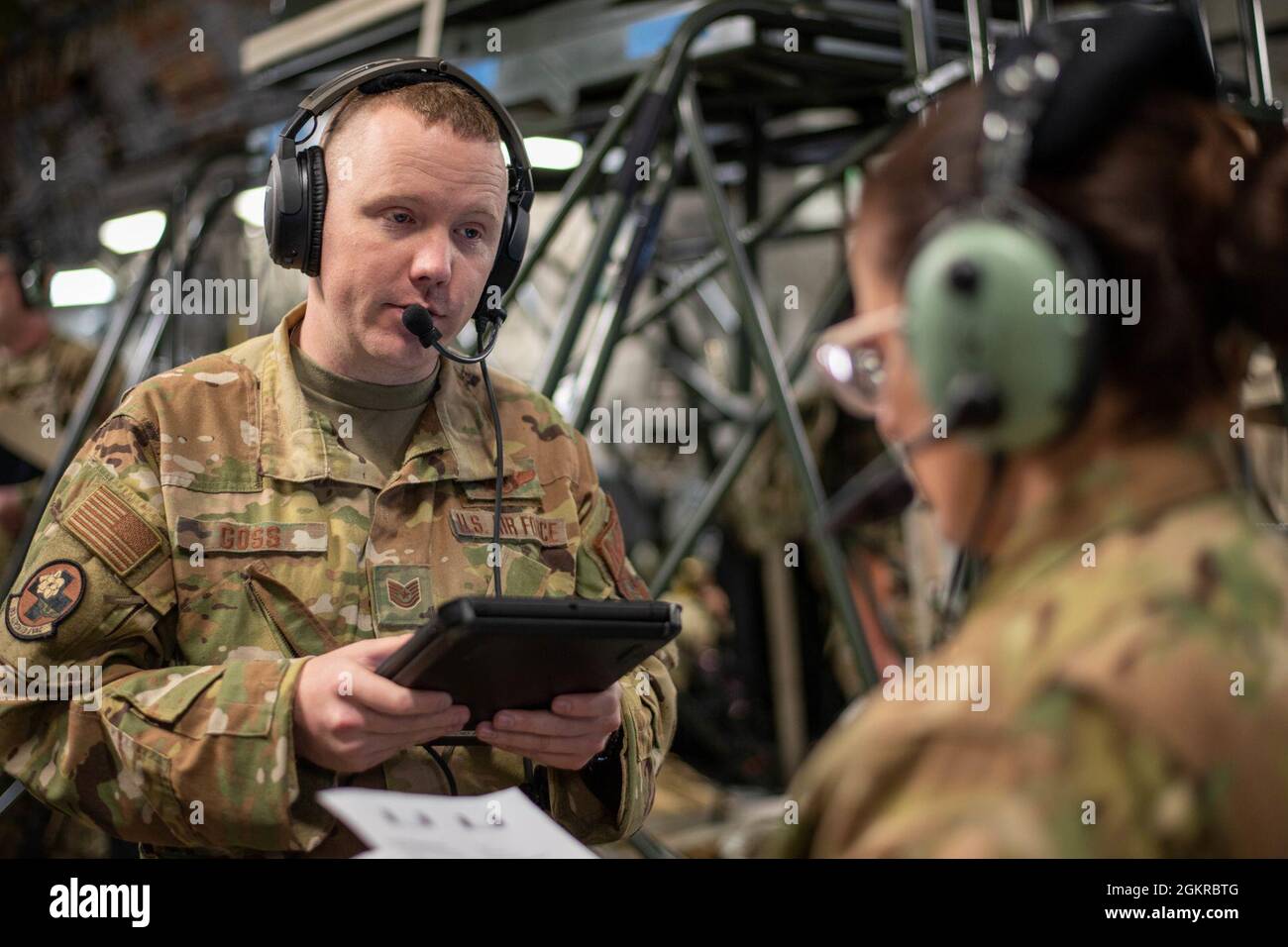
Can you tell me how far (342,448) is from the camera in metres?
1.61

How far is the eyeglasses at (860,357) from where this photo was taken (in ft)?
2.96

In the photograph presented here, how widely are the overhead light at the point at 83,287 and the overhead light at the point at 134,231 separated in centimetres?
20

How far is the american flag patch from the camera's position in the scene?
1.45 metres

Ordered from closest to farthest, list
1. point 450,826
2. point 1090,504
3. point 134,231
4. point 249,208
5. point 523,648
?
point 1090,504, point 450,826, point 523,648, point 249,208, point 134,231

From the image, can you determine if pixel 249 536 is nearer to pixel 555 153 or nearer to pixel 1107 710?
pixel 1107 710

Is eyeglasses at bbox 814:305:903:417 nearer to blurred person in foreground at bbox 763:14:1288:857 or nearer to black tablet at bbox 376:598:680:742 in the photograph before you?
blurred person in foreground at bbox 763:14:1288:857

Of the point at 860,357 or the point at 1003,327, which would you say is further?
the point at 860,357

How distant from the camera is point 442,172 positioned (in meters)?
1.56

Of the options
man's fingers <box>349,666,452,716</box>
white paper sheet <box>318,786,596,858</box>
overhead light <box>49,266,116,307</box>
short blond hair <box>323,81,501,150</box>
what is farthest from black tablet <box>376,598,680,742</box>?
overhead light <box>49,266,116,307</box>

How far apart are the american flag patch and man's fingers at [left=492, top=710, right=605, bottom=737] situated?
41cm

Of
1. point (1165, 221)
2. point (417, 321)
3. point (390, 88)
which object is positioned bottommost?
point (1165, 221)

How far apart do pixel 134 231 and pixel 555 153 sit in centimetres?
334

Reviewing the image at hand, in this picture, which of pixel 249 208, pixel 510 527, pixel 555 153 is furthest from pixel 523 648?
pixel 249 208

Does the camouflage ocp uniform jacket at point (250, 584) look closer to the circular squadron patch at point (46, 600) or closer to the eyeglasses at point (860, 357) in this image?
the circular squadron patch at point (46, 600)
